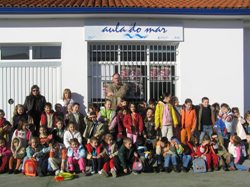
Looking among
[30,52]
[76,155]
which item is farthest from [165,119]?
[30,52]

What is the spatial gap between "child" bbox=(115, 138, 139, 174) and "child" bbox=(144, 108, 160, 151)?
1.04 m

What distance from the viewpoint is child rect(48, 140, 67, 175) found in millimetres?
9656

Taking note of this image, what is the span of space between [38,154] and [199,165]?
343cm

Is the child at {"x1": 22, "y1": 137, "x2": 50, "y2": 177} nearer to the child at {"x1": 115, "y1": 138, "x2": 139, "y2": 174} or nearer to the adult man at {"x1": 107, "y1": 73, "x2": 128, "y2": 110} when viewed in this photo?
the child at {"x1": 115, "y1": 138, "x2": 139, "y2": 174}

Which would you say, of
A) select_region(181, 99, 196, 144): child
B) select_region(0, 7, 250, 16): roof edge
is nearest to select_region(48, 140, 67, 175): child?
select_region(181, 99, 196, 144): child

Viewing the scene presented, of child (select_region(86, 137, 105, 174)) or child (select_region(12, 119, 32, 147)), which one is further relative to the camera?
child (select_region(12, 119, 32, 147))

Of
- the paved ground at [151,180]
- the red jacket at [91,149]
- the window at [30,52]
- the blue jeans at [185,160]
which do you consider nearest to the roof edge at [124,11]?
the window at [30,52]

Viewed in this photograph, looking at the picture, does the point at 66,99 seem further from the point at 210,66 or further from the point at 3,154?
the point at 210,66

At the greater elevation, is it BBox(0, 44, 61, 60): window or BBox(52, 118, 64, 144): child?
BBox(0, 44, 61, 60): window

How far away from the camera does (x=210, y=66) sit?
1313cm

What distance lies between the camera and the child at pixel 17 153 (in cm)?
988

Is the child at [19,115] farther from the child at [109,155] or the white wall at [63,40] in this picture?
the child at [109,155]

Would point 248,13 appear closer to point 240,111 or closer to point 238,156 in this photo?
point 240,111

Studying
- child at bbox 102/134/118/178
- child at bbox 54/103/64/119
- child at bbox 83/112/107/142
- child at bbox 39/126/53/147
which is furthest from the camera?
child at bbox 54/103/64/119
